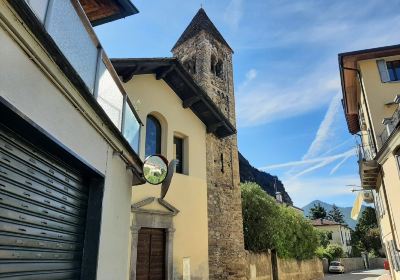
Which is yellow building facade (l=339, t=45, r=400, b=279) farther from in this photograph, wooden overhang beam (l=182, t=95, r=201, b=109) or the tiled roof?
the tiled roof

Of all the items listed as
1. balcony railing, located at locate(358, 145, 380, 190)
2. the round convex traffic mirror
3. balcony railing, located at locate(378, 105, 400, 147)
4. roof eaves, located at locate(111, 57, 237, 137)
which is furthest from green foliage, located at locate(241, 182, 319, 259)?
the round convex traffic mirror

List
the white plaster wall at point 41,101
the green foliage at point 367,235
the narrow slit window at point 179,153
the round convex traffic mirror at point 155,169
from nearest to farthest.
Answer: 1. the white plaster wall at point 41,101
2. the round convex traffic mirror at point 155,169
3. the narrow slit window at point 179,153
4. the green foliage at point 367,235

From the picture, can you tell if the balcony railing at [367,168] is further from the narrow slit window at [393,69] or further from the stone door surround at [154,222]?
the stone door surround at [154,222]

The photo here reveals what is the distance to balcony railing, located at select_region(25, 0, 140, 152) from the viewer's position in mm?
3021

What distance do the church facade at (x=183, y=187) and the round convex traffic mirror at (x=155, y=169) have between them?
3.24 metres

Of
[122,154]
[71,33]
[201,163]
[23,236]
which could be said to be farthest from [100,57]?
[201,163]

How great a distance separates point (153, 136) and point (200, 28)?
30.0ft

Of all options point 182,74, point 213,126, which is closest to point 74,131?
point 182,74

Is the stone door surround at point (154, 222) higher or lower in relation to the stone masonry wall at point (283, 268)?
higher

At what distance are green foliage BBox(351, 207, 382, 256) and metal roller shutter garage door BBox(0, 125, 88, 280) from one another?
170 feet

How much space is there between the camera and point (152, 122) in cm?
1093

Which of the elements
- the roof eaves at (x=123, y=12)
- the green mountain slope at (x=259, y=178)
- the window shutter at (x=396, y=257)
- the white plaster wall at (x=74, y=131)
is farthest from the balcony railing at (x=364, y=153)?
the green mountain slope at (x=259, y=178)

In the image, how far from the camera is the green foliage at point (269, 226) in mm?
17883

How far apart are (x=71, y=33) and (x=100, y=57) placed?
0.77m
